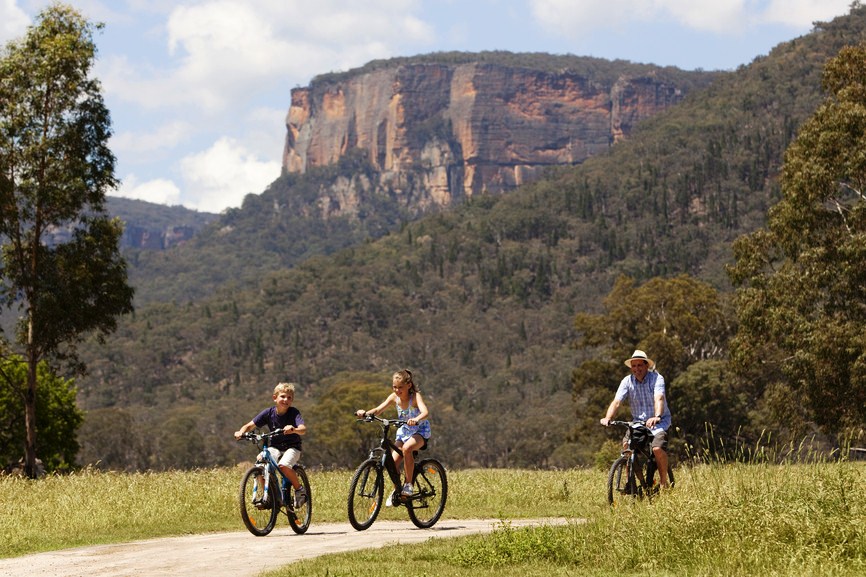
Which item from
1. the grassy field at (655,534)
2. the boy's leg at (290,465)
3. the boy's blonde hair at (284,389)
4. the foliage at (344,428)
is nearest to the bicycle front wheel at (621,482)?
the grassy field at (655,534)

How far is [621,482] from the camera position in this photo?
13422 millimetres

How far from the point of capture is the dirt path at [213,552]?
1048 centimetres

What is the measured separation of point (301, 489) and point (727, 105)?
17983 cm

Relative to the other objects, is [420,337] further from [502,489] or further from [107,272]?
[502,489]

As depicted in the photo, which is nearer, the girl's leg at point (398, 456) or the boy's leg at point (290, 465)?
the boy's leg at point (290, 465)

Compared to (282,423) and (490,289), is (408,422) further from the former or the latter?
(490,289)

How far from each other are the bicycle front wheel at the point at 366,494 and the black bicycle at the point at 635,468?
2697 mm

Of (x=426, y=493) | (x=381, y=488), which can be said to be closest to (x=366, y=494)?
(x=381, y=488)

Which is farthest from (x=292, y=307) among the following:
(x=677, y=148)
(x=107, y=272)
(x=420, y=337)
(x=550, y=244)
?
(x=107, y=272)

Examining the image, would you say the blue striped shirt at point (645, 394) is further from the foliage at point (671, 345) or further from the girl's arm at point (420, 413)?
the foliage at point (671, 345)

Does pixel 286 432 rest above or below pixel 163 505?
above

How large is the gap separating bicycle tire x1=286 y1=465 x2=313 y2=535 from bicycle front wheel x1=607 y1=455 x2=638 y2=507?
138 inches

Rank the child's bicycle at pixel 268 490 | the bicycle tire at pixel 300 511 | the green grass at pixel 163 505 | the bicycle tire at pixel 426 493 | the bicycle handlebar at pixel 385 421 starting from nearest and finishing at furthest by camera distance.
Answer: the bicycle handlebar at pixel 385 421 < the child's bicycle at pixel 268 490 < the bicycle tire at pixel 300 511 < the bicycle tire at pixel 426 493 < the green grass at pixel 163 505

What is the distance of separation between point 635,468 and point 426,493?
2.51m
